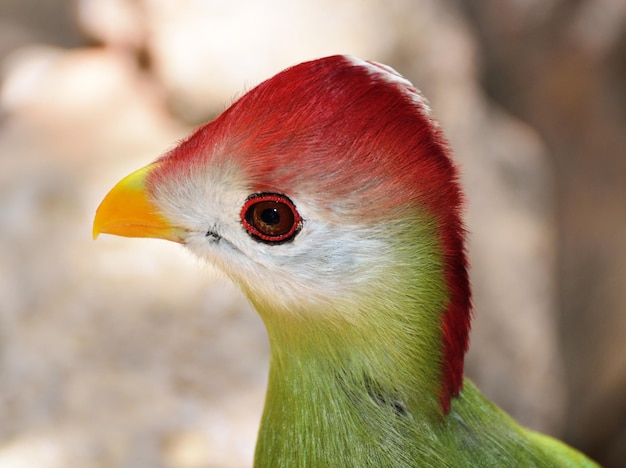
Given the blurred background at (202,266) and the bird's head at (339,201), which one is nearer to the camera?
the bird's head at (339,201)

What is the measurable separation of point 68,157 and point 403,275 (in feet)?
7.98

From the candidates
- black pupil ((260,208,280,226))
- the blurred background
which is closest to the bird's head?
black pupil ((260,208,280,226))

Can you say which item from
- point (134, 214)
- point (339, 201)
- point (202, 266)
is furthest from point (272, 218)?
point (202, 266)

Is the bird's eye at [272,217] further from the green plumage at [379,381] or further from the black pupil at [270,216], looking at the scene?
the green plumage at [379,381]

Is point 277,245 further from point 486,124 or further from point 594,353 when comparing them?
point 594,353

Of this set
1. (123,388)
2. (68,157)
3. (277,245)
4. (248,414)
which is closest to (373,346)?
(277,245)

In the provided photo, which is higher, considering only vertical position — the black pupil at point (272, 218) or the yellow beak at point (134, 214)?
the black pupil at point (272, 218)

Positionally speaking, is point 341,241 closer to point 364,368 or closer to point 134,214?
point 364,368

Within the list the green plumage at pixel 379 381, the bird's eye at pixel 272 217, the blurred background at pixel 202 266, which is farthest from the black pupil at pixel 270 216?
the blurred background at pixel 202 266

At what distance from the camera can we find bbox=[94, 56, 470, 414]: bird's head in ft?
4.16

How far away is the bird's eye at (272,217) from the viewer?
4.24 ft

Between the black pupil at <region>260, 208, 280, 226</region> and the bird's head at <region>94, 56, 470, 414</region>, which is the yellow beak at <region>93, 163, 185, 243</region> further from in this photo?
the black pupil at <region>260, 208, 280, 226</region>

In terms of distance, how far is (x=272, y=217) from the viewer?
4.27ft

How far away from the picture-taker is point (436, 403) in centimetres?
140
